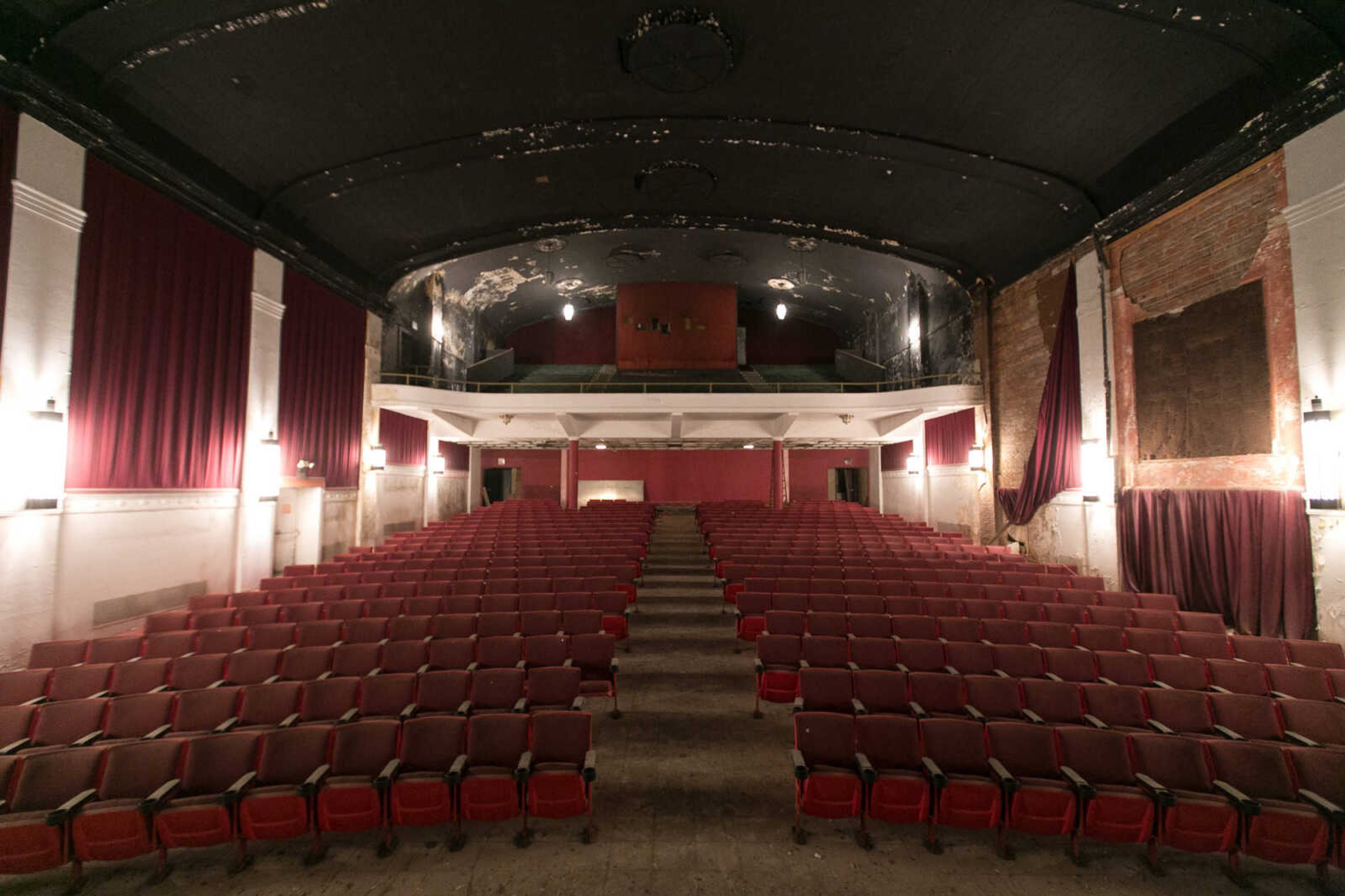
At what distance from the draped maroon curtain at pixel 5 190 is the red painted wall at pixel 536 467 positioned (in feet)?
48.9

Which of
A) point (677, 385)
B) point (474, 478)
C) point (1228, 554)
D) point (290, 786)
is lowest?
point (290, 786)

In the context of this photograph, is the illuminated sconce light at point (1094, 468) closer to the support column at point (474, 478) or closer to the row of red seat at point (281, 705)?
the row of red seat at point (281, 705)

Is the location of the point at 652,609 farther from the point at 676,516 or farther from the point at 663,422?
the point at 676,516

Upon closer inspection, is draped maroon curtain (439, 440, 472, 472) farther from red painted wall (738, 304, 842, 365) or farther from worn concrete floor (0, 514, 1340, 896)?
worn concrete floor (0, 514, 1340, 896)

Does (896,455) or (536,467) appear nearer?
(896,455)

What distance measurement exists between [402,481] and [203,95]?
826 centimetres

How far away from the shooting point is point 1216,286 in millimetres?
6676

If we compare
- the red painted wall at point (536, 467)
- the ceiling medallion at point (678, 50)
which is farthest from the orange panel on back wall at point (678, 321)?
the ceiling medallion at point (678, 50)

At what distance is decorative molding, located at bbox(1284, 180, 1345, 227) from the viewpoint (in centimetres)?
545

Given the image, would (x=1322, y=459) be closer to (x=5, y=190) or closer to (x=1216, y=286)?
(x=1216, y=286)

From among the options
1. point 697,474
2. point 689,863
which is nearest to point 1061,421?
point 689,863

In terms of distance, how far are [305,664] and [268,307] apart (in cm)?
646

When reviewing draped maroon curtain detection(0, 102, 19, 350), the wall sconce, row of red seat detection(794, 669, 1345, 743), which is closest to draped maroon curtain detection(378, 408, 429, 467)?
the wall sconce

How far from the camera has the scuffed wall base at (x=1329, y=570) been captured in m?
5.32
